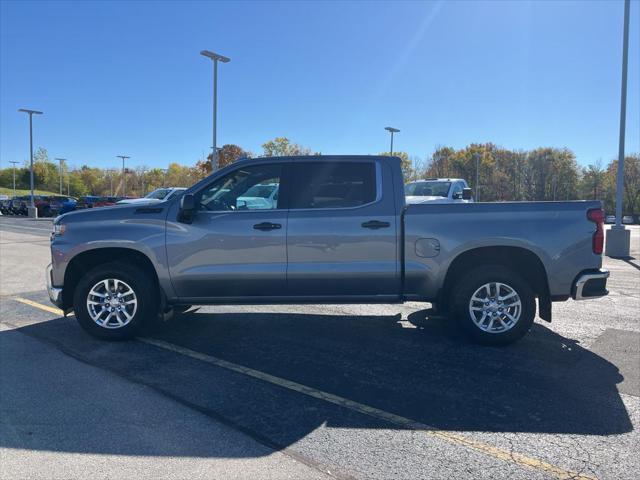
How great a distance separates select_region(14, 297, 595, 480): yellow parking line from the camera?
3067 mm

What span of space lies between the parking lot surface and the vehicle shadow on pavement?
0.06 feet

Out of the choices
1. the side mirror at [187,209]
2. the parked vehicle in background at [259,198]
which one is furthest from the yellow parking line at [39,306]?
the parked vehicle in background at [259,198]

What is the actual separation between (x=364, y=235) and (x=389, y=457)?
8.45 ft

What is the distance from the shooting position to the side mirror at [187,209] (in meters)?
5.29

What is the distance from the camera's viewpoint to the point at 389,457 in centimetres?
316

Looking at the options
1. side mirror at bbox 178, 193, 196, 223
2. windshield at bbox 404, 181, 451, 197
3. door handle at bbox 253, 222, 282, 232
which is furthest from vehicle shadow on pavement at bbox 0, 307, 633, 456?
A: windshield at bbox 404, 181, 451, 197

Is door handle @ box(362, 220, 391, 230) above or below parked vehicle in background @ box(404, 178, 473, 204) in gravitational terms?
below

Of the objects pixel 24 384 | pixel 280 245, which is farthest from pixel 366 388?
pixel 24 384

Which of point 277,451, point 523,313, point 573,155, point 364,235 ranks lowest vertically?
point 277,451

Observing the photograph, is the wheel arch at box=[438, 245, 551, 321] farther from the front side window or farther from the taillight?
the front side window

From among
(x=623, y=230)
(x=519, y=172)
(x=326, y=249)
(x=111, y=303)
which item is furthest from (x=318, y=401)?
(x=519, y=172)

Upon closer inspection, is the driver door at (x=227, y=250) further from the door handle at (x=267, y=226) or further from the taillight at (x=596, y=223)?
the taillight at (x=596, y=223)

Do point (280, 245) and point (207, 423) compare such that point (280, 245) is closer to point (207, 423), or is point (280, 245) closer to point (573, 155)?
point (207, 423)

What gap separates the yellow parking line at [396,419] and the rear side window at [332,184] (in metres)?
1.82
